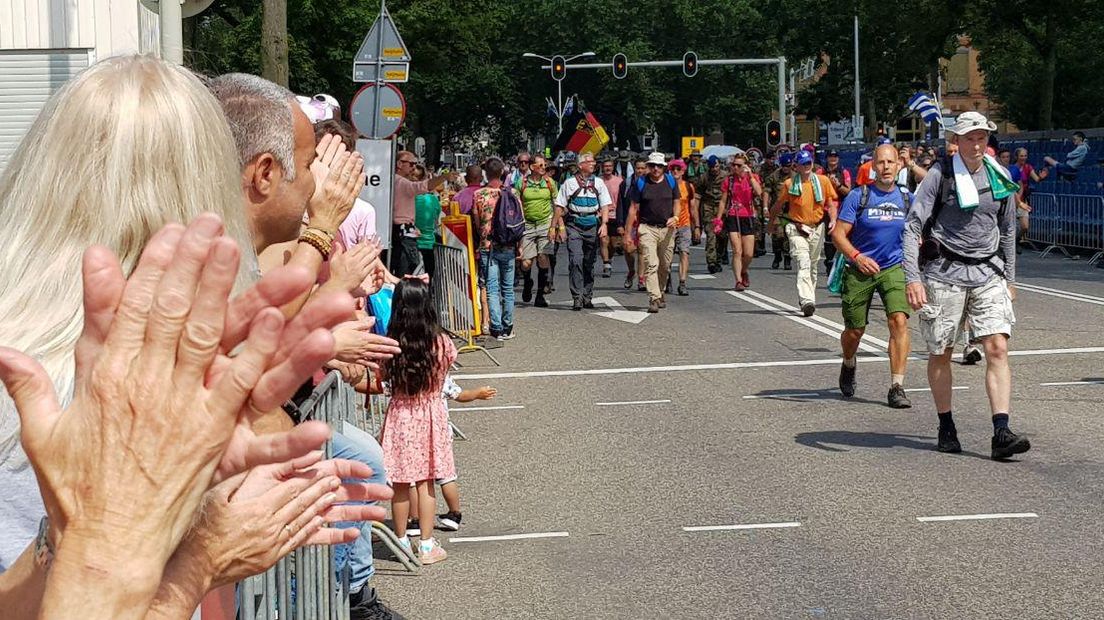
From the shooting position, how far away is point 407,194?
17984mm

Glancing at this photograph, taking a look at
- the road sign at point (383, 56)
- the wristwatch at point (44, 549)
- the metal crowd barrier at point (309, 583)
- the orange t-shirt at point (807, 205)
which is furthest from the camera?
the orange t-shirt at point (807, 205)

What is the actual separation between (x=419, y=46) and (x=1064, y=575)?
47618 mm

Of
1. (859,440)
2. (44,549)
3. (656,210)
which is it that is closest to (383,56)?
(656,210)

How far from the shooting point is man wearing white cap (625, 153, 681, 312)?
2053 centimetres

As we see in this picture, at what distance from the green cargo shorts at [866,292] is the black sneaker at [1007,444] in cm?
293

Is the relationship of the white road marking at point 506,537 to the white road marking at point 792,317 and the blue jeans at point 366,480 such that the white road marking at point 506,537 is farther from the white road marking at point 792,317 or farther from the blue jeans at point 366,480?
the white road marking at point 792,317

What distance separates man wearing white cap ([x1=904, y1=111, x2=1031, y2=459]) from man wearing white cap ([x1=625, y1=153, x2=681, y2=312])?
10470 mm

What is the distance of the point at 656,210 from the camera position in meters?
20.8

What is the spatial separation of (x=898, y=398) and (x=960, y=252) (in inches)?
79.9

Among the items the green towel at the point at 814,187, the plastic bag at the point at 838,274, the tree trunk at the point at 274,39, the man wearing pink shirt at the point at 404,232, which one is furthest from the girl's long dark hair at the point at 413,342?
the green towel at the point at 814,187

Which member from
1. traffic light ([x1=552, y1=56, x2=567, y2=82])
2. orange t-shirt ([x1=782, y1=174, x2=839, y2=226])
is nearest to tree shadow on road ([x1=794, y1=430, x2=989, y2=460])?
orange t-shirt ([x1=782, y1=174, x2=839, y2=226])

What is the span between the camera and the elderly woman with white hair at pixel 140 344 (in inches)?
64.3

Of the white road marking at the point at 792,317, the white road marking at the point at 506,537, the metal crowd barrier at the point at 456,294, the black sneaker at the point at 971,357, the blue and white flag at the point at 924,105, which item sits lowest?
the white road marking at the point at 506,537

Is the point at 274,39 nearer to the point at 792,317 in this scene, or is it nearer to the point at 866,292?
the point at 792,317
